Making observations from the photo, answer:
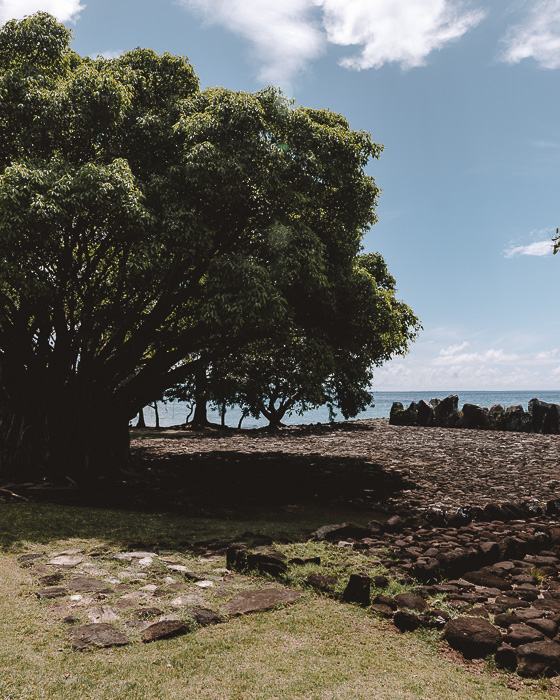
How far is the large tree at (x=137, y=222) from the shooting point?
1261 centimetres

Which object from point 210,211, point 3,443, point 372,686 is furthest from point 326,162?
point 372,686

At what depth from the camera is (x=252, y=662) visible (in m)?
4.31

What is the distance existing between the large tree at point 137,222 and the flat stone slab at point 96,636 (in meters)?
9.04

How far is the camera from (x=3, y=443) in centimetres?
1523

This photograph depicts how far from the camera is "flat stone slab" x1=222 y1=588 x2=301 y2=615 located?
543cm

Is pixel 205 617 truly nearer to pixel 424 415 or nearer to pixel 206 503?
pixel 206 503

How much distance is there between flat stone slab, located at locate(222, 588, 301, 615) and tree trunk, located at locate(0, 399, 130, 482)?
11.0 meters

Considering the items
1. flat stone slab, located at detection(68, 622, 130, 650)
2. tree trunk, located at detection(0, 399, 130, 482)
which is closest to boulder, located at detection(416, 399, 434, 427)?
tree trunk, located at detection(0, 399, 130, 482)

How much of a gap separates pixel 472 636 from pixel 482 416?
30.4 m

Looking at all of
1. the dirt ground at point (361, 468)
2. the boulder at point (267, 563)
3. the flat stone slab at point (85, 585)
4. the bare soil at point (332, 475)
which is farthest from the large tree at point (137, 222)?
the flat stone slab at point (85, 585)

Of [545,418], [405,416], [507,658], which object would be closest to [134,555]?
[507,658]

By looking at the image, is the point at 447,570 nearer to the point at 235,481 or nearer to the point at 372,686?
the point at 372,686

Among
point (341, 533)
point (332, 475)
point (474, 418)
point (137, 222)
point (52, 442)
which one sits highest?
point (137, 222)

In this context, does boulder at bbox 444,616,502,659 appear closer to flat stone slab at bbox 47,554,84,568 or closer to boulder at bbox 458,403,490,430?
flat stone slab at bbox 47,554,84,568
